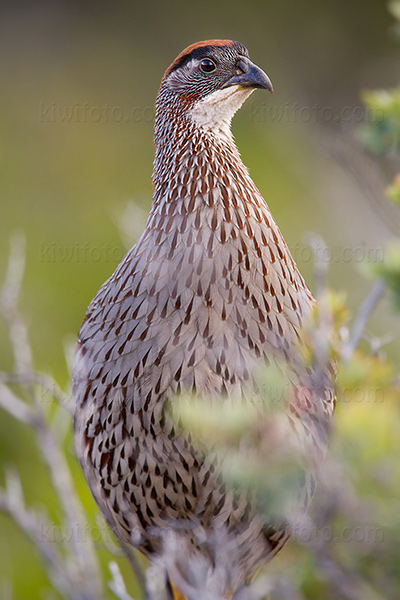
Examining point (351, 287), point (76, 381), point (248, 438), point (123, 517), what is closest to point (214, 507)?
point (123, 517)

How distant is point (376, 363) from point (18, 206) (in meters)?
8.04

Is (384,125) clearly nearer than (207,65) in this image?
Yes

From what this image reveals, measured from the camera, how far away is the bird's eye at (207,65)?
2.78 metres

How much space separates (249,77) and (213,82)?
A: 120mm

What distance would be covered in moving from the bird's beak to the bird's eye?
0.08 meters

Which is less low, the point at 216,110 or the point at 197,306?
the point at 216,110

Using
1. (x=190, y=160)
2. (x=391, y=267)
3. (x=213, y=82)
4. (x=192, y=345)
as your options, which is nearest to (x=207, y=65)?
(x=213, y=82)

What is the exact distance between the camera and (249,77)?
2.72m

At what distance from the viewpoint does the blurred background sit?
Answer: 308 inches

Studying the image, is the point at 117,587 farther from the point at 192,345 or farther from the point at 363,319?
the point at 363,319

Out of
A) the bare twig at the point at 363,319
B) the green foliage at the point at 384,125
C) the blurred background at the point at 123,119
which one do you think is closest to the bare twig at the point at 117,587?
the bare twig at the point at 363,319

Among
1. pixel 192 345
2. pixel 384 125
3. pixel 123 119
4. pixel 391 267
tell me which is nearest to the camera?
pixel 391 267

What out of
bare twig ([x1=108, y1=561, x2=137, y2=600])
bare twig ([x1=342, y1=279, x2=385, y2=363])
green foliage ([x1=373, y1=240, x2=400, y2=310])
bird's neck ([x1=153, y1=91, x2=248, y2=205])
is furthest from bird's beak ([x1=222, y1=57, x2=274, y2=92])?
bare twig ([x1=108, y1=561, x2=137, y2=600])

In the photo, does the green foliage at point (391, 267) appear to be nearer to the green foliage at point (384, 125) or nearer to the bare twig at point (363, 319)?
the green foliage at point (384, 125)
